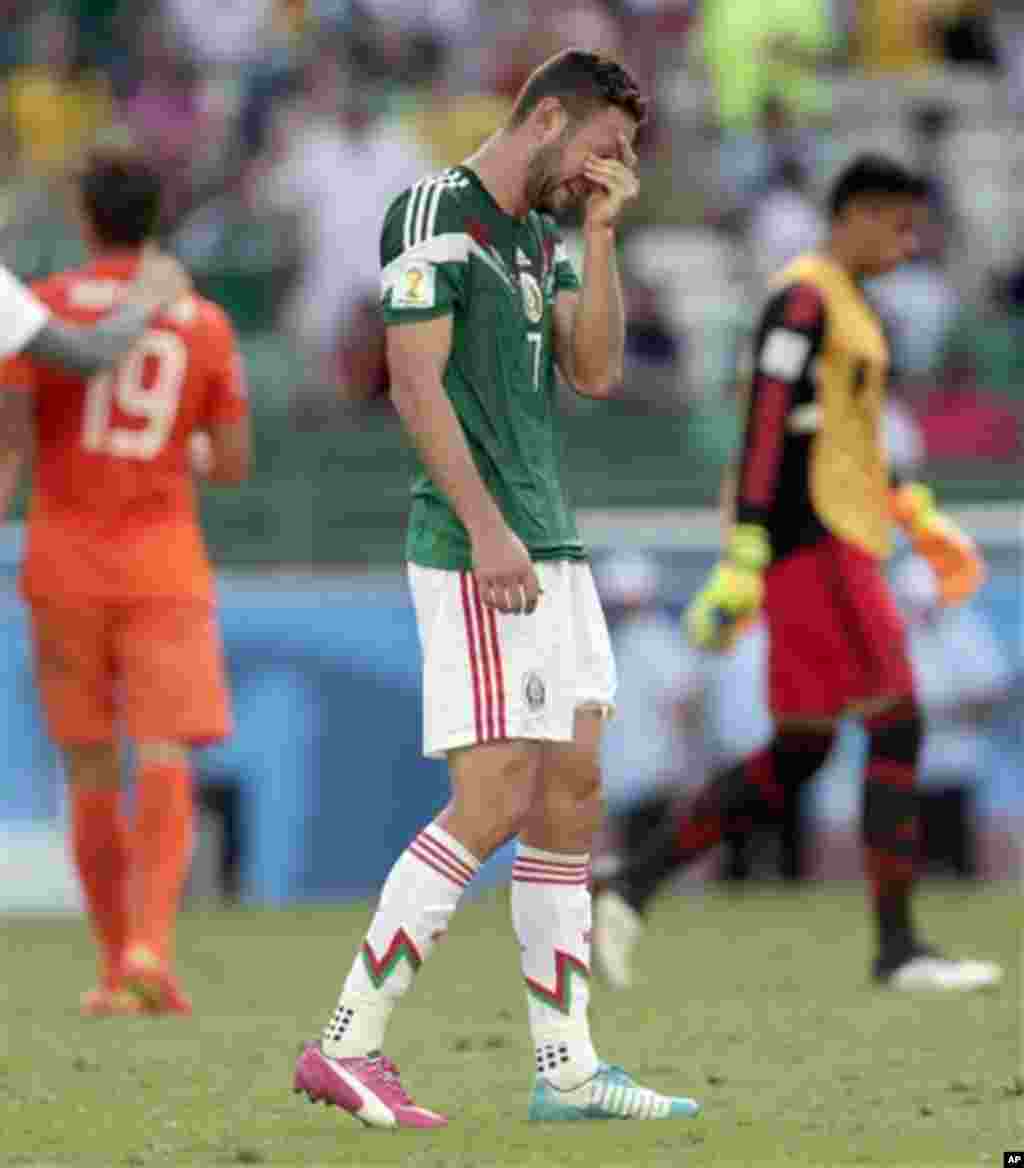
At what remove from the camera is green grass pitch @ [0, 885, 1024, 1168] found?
5859 millimetres

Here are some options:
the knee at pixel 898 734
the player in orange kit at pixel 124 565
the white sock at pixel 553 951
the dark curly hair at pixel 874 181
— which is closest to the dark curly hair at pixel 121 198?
the player in orange kit at pixel 124 565

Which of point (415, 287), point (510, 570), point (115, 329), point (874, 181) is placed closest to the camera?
point (510, 570)

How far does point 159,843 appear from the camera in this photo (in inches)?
353

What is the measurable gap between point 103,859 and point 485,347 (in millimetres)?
3229

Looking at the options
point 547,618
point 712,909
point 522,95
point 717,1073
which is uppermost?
point 522,95

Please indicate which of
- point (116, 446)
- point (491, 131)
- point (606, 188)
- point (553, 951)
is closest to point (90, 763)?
point (116, 446)

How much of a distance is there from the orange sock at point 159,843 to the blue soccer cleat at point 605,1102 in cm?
270

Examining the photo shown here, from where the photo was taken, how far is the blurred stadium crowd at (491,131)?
1609 centimetres

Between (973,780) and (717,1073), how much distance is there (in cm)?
829

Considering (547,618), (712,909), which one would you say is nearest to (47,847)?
(712,909)

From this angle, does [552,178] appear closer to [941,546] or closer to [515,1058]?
[515,1058]

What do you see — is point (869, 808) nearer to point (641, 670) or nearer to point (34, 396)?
point (34, 396)

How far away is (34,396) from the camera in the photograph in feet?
29.6

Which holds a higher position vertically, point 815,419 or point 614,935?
point 815,419
